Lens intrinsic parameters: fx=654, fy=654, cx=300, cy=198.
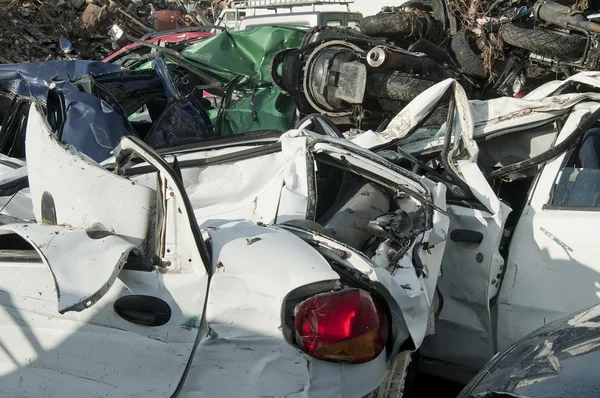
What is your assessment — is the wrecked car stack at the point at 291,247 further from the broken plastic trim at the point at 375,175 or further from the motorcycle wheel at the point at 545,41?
the motorcycle wheel at the point at 545,41

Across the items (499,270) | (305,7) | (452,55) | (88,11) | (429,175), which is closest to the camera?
(499,270)

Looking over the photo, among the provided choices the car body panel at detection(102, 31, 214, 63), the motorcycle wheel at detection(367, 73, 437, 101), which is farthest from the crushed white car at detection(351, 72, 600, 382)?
the car body panel at detection(102, 31, 214, 63)

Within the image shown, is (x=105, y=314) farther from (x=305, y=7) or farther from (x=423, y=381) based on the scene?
(x=305, y=7)

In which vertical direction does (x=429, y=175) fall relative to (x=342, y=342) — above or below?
above

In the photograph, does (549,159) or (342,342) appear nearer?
(342,342)

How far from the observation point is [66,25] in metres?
13.5

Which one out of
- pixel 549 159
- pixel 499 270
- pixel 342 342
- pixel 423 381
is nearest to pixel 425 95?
pixel 549 159

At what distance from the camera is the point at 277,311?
196cm

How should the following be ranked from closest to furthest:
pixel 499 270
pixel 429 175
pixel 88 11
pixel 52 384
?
pixel 52 384 < pixel 499 270 < pixel 429 175 < pixel 88 11

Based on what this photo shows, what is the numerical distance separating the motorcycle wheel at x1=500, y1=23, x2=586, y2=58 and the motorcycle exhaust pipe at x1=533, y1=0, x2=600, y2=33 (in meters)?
0.11

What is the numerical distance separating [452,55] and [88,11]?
9405 mm

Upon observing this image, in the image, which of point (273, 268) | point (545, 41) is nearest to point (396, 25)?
point (545, 41)

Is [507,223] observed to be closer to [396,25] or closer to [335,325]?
[335,325]

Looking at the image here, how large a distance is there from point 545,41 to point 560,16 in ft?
0.88
